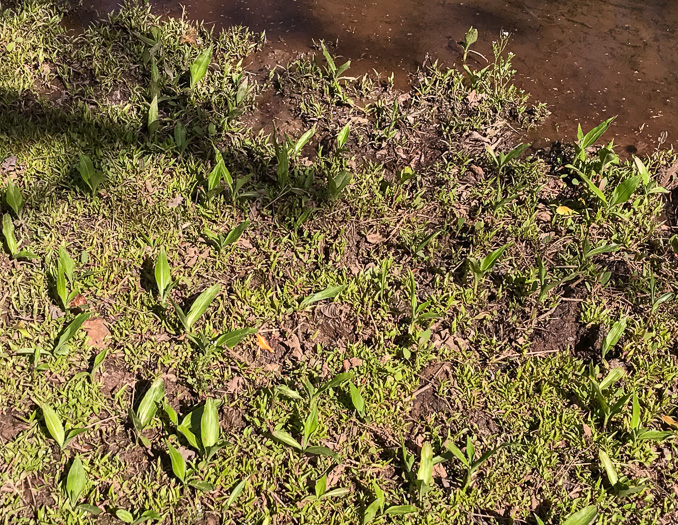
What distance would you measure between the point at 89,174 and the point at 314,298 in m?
1.33

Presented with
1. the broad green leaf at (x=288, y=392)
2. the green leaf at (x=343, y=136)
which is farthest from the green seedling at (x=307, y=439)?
the green leaf at (x=343, y=136)

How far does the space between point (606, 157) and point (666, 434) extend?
1.53 meters

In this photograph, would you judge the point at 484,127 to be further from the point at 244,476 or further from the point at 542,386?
the point at 244,476

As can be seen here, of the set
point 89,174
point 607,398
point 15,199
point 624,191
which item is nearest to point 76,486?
point 15,199

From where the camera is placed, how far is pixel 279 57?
4.14m

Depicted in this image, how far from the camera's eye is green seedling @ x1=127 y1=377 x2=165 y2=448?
Answer: 2.43 metres

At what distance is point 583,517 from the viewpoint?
2.28 meters

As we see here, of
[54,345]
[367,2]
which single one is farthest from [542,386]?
[367,2]

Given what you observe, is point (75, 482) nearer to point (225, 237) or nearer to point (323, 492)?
point (323, 492)

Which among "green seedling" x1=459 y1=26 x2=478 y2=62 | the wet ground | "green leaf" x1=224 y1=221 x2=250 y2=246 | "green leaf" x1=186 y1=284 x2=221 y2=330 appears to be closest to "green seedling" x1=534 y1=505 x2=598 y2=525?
"green leaf" x1=186 y1=284 x2=221 y2=330

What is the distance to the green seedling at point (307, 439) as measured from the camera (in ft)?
7.94

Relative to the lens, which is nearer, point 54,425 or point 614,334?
point 54,425

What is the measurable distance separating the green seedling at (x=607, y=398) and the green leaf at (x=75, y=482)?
2.04 m

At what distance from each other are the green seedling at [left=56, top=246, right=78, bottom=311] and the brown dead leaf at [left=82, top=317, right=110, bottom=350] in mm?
122
